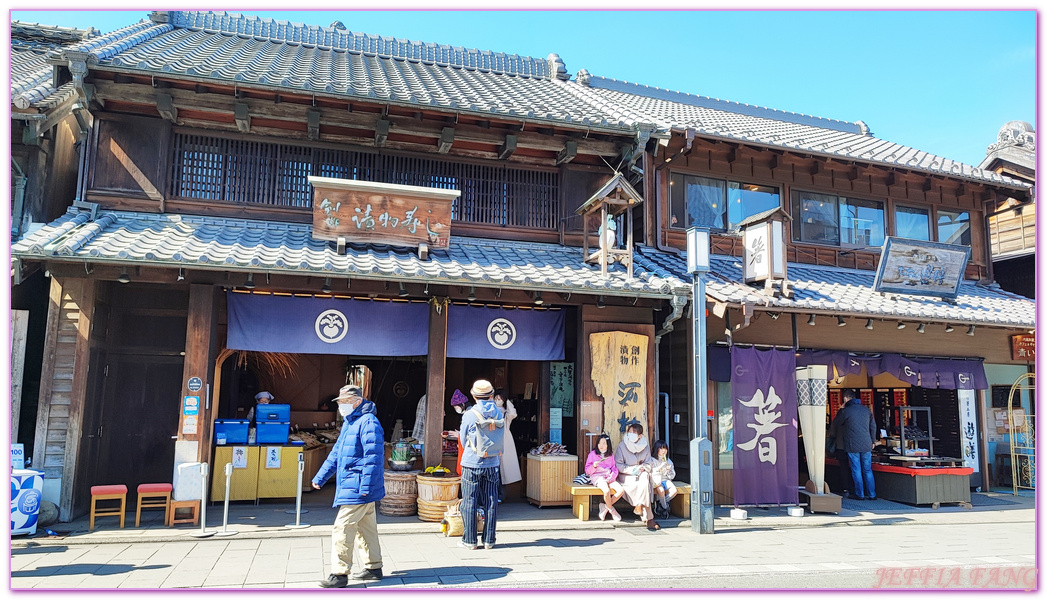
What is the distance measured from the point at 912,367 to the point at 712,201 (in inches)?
187

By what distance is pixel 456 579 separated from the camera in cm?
616

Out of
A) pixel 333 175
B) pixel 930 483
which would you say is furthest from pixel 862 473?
pixel 333 175

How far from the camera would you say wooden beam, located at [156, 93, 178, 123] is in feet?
31.0

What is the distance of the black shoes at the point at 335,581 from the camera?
578 centimetres

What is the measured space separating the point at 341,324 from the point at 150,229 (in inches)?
115

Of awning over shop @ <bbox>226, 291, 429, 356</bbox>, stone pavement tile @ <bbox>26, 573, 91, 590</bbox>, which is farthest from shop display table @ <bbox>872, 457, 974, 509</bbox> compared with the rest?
stone pavement tile @ <bbox>26, 573, 91, 590</bbox>

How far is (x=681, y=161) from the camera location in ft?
41.2

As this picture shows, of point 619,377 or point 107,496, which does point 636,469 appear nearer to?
point 619,377

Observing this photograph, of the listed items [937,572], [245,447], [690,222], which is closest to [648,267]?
[690,222]

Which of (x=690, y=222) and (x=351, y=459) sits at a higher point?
(x=690, y=222)

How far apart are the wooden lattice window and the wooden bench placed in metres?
4.52

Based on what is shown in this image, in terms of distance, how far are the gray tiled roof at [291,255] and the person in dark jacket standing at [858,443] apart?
4.65 meters

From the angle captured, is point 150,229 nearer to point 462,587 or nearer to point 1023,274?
point 462,587

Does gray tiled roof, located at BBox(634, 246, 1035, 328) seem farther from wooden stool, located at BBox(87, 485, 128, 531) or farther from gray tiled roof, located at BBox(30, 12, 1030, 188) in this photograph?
wooden stool, located at BBox(87, 485, 128, 531)
